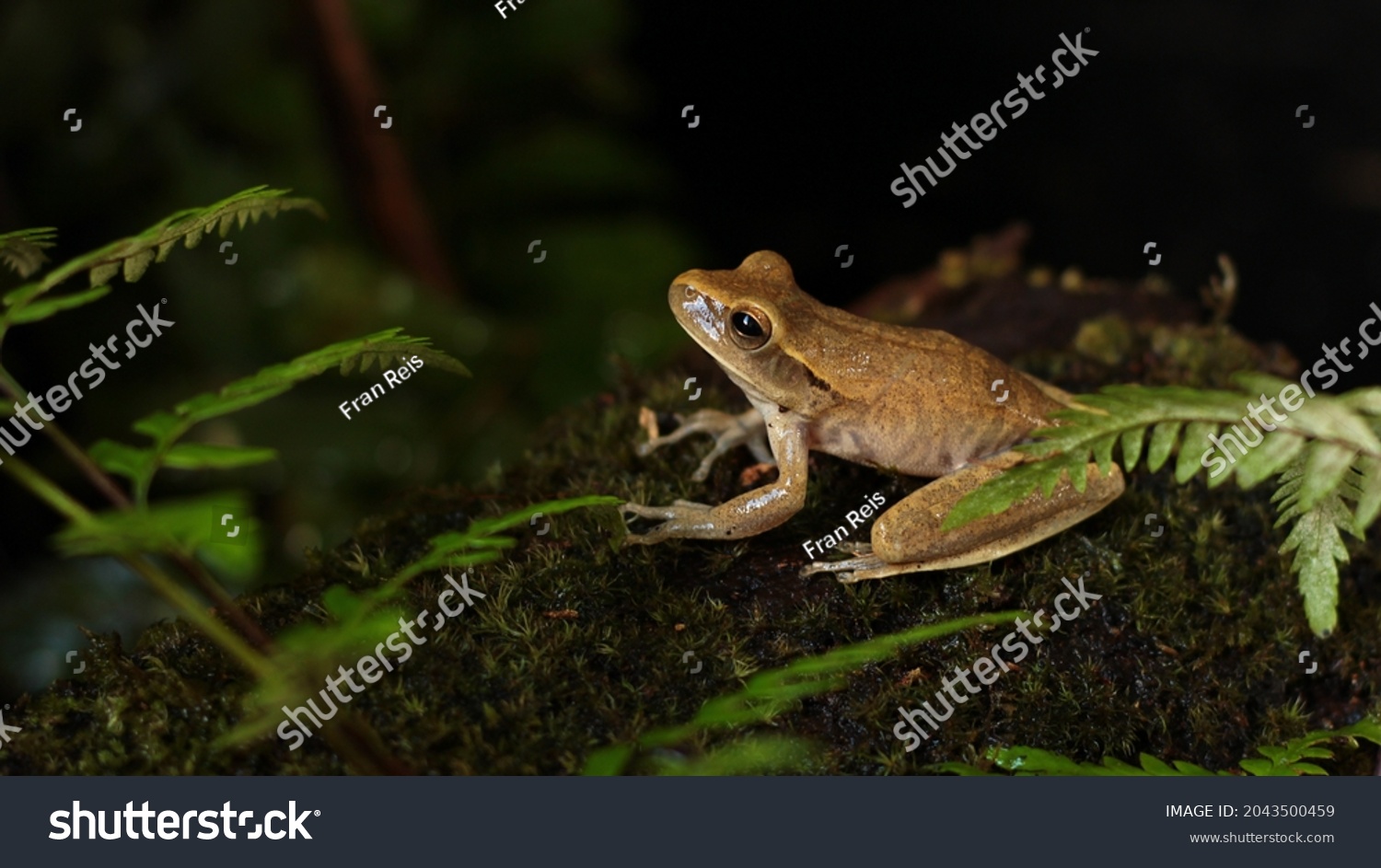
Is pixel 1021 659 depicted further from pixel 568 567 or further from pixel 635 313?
pixel 635 313

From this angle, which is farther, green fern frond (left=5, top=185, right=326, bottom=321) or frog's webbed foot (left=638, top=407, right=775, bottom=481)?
frog's webbed foot (left=638, top=407, right=775, bottom=481)

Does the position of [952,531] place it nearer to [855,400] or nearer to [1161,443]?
[855,400]

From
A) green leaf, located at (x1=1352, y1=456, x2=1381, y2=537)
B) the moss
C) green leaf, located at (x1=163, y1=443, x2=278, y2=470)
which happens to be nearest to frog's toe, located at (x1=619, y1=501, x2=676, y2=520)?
the moss

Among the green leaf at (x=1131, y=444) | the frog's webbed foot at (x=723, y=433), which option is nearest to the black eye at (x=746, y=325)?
the frog's webbed foot at (x=723, y=433)

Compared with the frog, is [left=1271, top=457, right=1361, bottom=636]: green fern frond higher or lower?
lower

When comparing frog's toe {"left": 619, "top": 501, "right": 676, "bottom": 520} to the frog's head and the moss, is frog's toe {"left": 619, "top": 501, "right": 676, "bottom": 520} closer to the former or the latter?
the moss

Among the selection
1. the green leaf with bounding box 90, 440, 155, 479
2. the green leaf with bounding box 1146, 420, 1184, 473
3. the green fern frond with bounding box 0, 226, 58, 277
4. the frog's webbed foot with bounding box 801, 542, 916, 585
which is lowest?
the green leaf with bounding box 1146, 420, 1184, 473

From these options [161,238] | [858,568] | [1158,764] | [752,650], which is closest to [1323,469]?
[1158,764]
